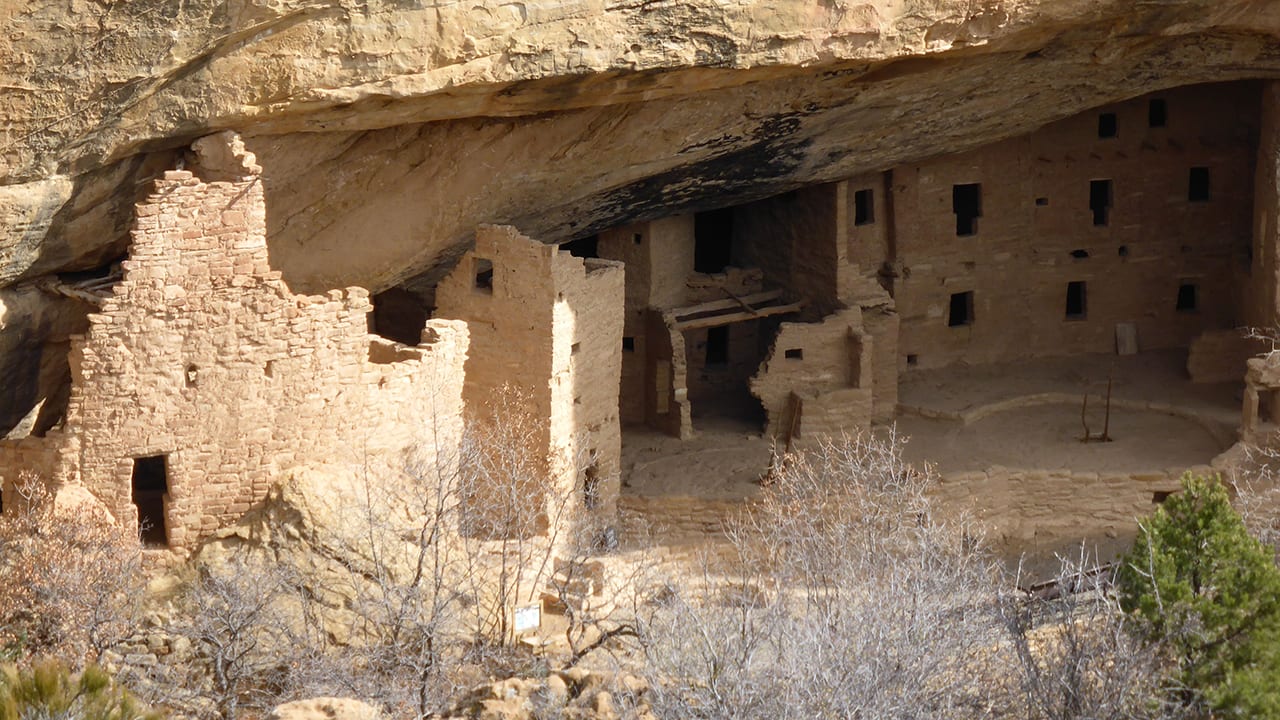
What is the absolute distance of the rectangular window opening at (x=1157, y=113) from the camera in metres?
29.2

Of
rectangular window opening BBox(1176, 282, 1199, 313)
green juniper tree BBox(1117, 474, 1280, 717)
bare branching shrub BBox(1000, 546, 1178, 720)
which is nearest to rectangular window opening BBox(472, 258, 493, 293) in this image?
bare branching shrub BBox(1000, 546, 1178, 720)

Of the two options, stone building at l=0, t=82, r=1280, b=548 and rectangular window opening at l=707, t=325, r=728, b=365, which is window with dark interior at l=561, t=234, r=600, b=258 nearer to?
stone building at l=0, t=82, r=1280, b=548

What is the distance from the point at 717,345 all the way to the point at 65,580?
12.5 meters

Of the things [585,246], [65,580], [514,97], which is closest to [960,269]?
[585,246]

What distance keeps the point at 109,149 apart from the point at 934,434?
40.7 feet

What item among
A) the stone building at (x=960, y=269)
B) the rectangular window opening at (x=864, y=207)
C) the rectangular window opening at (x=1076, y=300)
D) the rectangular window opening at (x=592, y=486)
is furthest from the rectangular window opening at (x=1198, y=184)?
the rectangular window opening at (x=592, y=486)

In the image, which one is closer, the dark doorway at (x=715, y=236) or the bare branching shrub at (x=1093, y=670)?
the bare branching shrub at (x=1093, y=670)

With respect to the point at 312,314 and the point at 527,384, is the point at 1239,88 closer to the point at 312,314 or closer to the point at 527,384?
the point at 527,384

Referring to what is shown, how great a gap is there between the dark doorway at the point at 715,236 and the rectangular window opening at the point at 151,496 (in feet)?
32.7

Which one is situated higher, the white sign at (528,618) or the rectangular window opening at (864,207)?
A: the rectangular window opening at (864,207)

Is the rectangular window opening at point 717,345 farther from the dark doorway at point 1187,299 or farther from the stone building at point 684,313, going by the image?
the dark doorway at point 1187,299

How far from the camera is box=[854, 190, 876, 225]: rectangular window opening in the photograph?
2847 centimetres

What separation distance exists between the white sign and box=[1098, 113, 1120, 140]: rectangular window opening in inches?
530

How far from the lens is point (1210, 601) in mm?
16516
